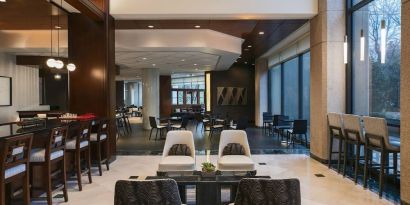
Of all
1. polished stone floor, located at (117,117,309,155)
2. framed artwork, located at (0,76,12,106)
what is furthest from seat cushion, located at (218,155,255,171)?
framed artwork, located at (0,76,12,106)

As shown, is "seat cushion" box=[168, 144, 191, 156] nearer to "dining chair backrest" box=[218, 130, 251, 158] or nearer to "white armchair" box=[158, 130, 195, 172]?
"white armchair" box=[158, 130, 195, 172]

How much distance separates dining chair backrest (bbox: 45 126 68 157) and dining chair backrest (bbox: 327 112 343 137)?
440cm

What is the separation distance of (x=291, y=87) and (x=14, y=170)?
9.84 m

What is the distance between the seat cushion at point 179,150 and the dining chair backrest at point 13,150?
2.18 m

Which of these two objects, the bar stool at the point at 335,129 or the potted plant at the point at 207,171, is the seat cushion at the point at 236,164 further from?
the bar stool at the point at 335,129

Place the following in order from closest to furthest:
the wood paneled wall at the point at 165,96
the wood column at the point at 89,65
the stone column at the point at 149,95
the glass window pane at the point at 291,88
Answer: the wood column at the point at 89,65
the glass window pane at the point at 291,88
the stone column at the point at 149,95
the wood paneled wall at the point at 165,96

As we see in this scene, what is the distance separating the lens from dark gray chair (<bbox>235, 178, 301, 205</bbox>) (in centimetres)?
223

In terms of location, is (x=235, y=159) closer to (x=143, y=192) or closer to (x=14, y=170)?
(x=143, y=192)

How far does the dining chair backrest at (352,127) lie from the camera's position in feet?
15.9

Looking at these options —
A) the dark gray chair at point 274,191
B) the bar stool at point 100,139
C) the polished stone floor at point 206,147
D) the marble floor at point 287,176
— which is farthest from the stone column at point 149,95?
the dark gray chair at point 274,191

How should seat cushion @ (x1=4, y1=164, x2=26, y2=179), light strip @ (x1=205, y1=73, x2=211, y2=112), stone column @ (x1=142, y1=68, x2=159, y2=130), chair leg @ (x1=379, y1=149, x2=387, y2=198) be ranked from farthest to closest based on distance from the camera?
1. light strip @ (x1=205, y1=73, x2=211, y2=112)
2. stone column @ (x1=142, y1=68, x2=159, y2=130)
3. chair leg @ (x1=379, y1=149, x2=387, y2=198)
4. seat cushion @ (x1=4, y1=164, x2=26, y2=179)

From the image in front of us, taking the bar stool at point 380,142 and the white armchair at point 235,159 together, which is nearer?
the bar stool at point 380,142

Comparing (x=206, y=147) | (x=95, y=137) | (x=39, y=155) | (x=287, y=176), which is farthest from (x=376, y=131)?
(x=206, y=147)

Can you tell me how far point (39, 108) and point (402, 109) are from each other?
42.2 ft
